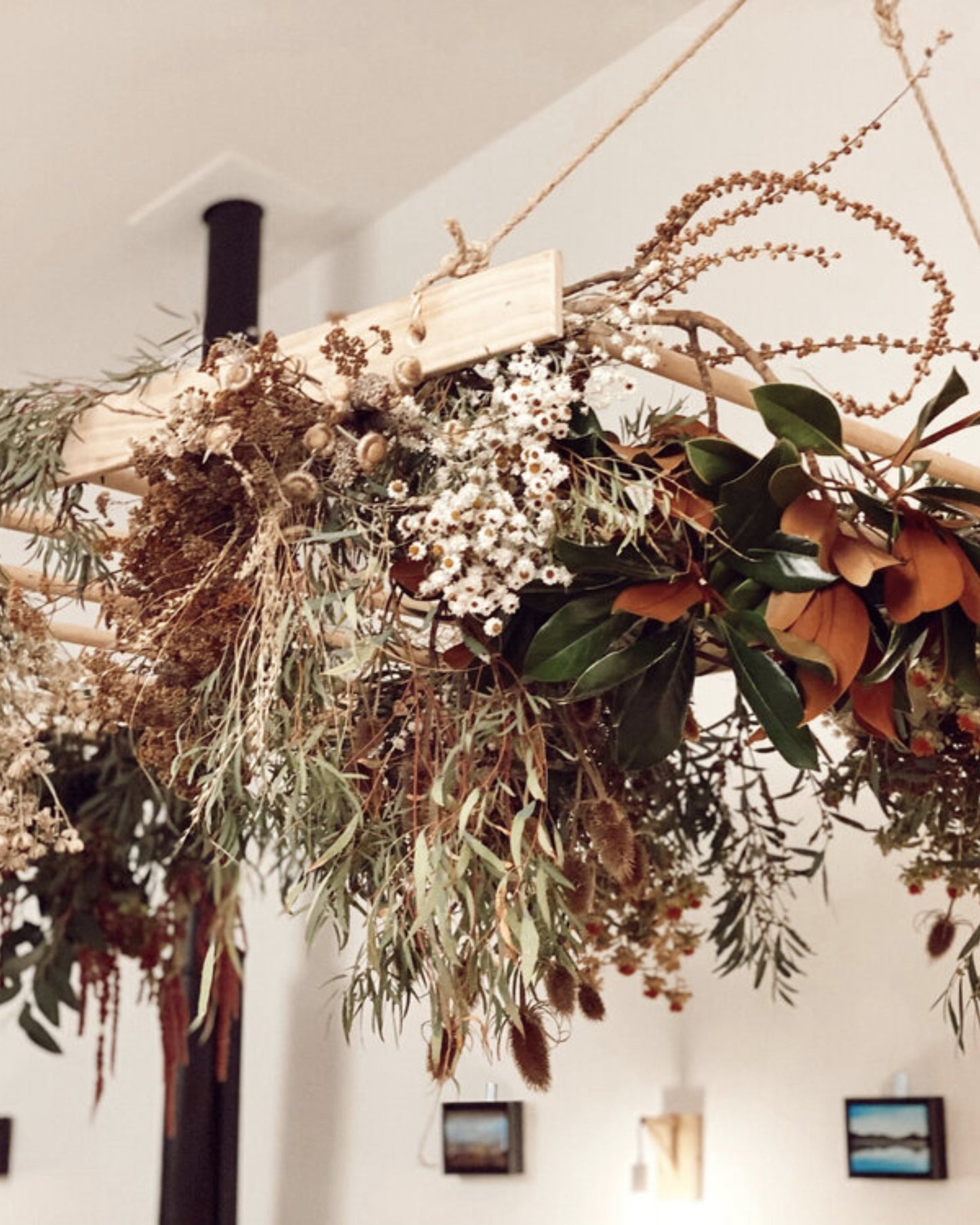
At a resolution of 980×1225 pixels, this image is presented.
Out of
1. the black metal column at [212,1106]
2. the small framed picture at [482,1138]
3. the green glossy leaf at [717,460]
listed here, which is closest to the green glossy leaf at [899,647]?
the green glossy leaf at [717,460]

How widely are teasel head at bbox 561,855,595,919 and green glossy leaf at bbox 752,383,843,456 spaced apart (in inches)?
19.1

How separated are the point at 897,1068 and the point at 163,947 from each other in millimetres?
1803

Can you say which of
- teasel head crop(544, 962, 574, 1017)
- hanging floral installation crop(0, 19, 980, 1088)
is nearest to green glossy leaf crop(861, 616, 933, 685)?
hanging floral installation crop(0, 19, 980, 1088)

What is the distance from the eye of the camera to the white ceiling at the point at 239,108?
453 cm

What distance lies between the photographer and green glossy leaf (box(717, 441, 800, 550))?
1.54 meters

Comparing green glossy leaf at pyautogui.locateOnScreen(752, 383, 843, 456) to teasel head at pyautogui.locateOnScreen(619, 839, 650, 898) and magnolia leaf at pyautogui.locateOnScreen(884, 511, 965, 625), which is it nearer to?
magnolia leaf at pyautogui.locateOnScreen(884, 511, 965, 625)

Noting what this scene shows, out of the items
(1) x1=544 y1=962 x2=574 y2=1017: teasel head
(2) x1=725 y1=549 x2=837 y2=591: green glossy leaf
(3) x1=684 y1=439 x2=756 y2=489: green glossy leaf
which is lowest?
(1) x1=544 y1=962 x2=574 y2=1017: teasel head

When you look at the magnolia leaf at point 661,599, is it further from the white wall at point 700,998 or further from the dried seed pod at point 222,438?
the white wall at point 700,998

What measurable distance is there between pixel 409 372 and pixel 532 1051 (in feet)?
2.27

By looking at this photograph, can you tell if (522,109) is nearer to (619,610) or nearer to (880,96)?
(880,96)

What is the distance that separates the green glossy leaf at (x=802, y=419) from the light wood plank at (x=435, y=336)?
213 millimetres

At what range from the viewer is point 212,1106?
4984mm

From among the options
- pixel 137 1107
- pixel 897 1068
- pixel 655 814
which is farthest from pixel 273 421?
pixel 137 1107

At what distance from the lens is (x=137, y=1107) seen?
5.86 meters
